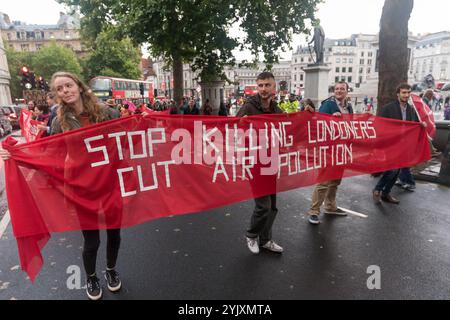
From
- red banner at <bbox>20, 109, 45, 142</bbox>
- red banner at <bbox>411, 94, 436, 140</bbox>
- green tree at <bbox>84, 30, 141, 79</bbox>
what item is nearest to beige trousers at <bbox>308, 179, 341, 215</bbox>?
red banner at <bbox>411, 94, 436, 140</bbox>

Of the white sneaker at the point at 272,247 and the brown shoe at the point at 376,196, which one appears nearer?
the white sneaker at the point at 272,247

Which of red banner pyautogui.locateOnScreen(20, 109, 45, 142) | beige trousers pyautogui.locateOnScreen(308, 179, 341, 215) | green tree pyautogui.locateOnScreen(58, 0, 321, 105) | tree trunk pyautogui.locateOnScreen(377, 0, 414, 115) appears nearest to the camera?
beige trousers pyautogui.locateOnScreen(308, 179, 341, 215)

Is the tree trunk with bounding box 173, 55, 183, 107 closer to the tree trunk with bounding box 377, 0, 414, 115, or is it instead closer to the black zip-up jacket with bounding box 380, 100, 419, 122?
the tree trunk with bounding box 377, 0, 414, 115

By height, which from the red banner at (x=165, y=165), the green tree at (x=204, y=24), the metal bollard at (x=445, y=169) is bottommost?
the metal bollard at (x=445, y=169)

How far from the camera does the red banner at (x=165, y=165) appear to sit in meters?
2.81

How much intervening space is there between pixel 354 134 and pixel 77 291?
4.04 metres

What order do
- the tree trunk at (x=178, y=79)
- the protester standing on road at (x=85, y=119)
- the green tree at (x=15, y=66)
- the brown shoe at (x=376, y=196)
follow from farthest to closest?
the green tree at (x=15, y=66) < the tree trunk at (x=178, y=79) < the brown shoe at (x=376, y=196) < the protester standing on road at (x=85, y=119)

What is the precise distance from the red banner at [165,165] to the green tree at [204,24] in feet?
25.9

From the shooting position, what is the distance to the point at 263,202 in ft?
11.8

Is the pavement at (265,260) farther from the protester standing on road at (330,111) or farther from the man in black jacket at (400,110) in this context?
the man in black jacket at (400,110)

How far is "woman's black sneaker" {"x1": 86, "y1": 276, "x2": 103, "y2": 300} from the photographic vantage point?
2.98 metres

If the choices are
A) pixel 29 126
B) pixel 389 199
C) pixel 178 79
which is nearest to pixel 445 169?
pixel 389 199

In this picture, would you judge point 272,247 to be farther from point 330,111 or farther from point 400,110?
point 400,110

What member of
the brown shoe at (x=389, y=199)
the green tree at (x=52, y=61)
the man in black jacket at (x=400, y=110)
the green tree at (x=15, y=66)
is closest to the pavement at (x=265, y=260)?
the brown shoe at (x=389, y=199)
